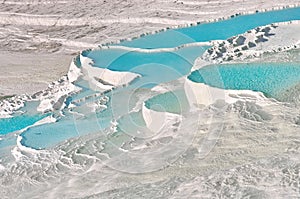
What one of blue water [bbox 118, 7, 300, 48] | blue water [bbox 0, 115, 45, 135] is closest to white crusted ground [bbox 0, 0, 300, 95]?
blue water [bbox 118, 7, 300, 48]

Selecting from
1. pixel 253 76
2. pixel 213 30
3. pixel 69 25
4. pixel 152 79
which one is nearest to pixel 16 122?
pixel 152 79

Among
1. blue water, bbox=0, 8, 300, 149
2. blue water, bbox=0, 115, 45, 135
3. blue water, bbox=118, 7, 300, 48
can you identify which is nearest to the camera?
blue water, bbox=0, 8, 300, 149

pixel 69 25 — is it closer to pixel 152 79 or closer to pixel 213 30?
pixel 213 30

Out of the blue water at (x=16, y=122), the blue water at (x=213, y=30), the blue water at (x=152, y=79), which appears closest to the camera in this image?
the blue water at (x=152, y=79)

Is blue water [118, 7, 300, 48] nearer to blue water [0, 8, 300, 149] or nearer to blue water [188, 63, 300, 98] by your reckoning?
blue water [0, 8, 300, 149]

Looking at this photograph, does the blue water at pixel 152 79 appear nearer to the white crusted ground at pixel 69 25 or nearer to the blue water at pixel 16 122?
the blue water at pixel 16 122

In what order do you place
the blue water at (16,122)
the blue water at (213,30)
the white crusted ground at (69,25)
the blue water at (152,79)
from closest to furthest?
the blue water at (152,79)
the blue water at (16,122)
the blue water at (213,30)
the white crusted ground at (69,25)

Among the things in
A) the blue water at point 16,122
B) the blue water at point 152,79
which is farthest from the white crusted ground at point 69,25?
the blue water at point 16,122
